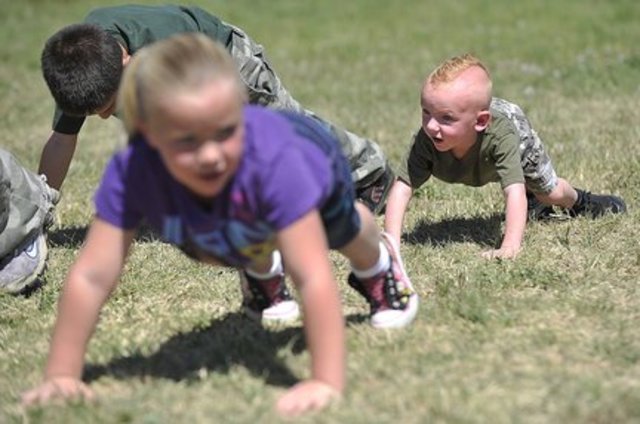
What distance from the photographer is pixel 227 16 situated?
617 inches

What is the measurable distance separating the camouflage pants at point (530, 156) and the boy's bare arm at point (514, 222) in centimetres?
28

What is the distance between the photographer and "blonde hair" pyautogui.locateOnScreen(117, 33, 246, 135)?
9.77 ft

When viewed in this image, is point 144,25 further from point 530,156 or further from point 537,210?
point 537,210

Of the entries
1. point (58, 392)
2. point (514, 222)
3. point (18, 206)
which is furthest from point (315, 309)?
point (18, 206)

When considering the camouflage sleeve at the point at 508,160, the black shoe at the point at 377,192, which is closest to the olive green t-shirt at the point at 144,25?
the black shoe at the point at 377,192

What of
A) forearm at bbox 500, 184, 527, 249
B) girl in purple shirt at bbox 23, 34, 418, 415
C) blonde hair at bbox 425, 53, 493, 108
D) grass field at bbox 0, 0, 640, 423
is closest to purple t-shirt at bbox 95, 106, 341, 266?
girl in purple shirt at bbox 23, 34, 418, 415

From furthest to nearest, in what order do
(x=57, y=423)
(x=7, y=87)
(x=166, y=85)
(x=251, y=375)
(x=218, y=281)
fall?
(x=7, y=87), (x=218, y=281), (x=251, y=375), (x=57, y=423), (x=166, y=85)

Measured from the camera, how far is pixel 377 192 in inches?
244

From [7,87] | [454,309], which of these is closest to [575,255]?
[454,309]

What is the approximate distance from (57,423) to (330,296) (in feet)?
3.00

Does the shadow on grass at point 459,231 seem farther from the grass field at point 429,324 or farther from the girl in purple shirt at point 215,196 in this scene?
the girl in purple shirt at point 215,196

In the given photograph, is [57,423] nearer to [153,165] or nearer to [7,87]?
[153,165]

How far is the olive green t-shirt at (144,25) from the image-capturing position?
534 centimetres

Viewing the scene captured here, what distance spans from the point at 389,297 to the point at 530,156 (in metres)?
1.70
